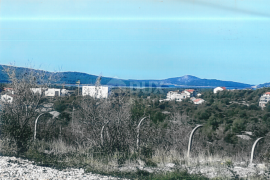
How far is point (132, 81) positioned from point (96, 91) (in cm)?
375

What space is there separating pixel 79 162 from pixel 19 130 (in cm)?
283

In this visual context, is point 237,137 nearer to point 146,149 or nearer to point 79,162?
point 146,149

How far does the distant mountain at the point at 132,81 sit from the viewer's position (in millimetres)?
10742

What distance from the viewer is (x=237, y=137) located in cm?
1234

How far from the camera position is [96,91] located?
10.6 meters

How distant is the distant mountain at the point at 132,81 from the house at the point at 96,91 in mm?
380

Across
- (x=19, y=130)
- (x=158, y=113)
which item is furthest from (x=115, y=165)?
(x=158, y=113)

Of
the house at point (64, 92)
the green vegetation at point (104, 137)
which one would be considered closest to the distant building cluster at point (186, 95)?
the green vegetation at point (104, 137)

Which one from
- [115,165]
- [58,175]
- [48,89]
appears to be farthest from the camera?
[48,89]

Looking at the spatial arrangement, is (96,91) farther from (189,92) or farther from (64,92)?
(189,92)

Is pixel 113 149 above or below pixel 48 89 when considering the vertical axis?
below

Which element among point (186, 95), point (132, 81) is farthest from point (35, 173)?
point (186, 95)

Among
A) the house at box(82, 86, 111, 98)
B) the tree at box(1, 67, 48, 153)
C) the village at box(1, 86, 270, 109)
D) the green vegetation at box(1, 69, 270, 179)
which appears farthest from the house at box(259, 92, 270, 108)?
the tree at box(1, 67, 48, 153)

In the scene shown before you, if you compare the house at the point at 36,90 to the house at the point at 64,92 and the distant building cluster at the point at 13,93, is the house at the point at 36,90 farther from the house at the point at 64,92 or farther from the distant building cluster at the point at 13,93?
the house at the point at 64,92
